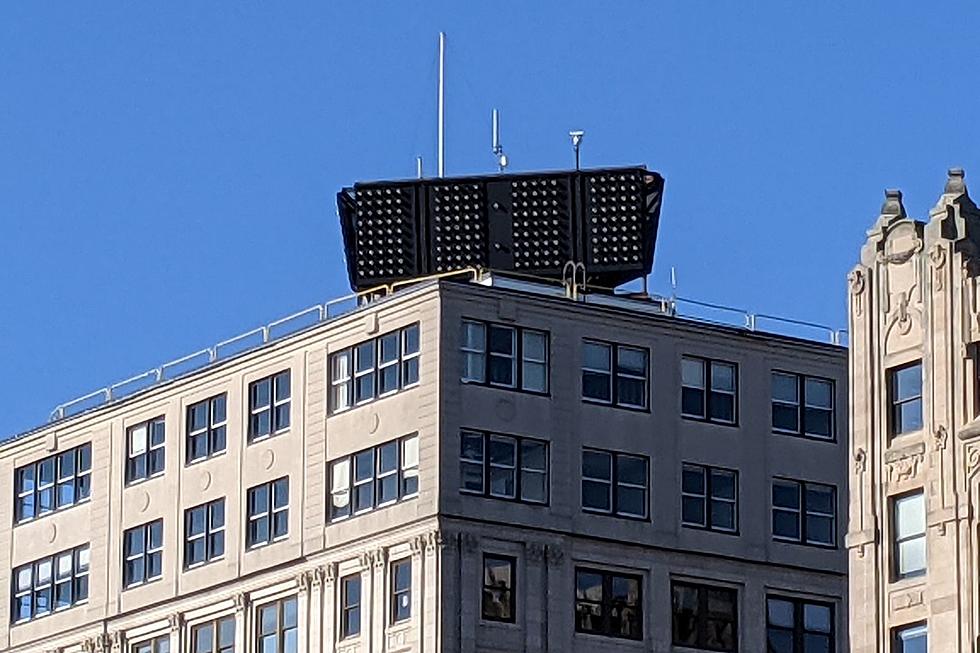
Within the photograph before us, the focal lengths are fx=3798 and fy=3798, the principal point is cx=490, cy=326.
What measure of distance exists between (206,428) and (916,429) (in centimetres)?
3755

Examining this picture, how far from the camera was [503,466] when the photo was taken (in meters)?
120

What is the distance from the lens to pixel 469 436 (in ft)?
394

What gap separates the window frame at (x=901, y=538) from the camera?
316ft

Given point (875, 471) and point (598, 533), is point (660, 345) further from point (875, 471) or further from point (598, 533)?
point (875, 471)

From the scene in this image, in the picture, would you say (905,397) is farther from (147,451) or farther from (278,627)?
(147,451)

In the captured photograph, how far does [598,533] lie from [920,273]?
26090 mm

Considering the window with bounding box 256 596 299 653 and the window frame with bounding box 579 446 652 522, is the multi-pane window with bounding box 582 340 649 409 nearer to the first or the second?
the window frame with bounding box 579 446 652 522

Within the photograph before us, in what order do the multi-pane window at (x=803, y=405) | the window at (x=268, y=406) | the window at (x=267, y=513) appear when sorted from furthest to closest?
1. the multi-pane window at (x=803, y=405)
2. the window at (x=268, y=406)
3. the window at (x=267, y=513)

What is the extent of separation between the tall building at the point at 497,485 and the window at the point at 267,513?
0.08 meters

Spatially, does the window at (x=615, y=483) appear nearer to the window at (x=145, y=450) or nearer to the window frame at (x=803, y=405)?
the window frame at (x=803, y=405)

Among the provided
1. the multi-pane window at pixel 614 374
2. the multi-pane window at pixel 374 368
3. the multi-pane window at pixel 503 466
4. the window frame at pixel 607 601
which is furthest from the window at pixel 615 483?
the multi-pane window at pixel 374 368

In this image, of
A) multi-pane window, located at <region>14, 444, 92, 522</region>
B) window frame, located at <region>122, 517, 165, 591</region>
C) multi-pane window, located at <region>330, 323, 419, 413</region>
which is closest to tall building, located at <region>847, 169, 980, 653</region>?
multi-pane window, located at <region>330, 323, 419, 413</region>

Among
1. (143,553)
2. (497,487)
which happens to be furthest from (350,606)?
(143,553)

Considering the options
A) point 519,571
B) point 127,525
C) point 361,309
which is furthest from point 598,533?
point 127,525
